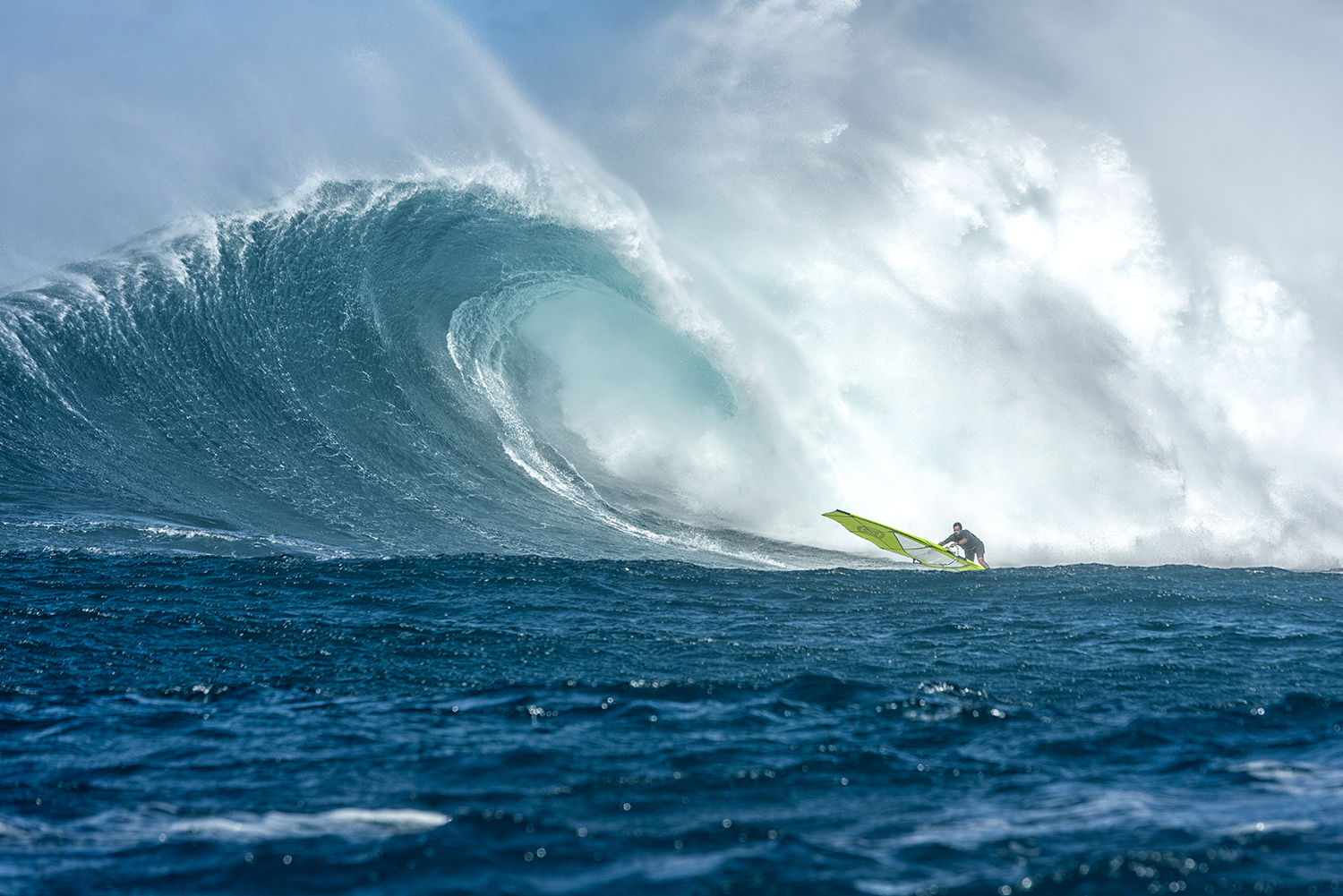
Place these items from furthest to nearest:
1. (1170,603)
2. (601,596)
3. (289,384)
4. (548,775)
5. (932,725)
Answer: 1. (289,384)
2. (1170,603)
3. (601,596)
4. (932,725)
5. (548,775)

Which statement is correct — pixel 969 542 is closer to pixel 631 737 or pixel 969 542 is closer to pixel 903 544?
pixel 903 544

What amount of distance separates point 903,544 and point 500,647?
9.41m

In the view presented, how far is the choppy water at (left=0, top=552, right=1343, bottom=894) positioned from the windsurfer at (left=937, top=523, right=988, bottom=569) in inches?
153

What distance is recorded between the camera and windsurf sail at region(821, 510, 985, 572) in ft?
50.8

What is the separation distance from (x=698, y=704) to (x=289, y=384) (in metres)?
12.6

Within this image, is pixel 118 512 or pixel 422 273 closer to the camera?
pixel 118 512

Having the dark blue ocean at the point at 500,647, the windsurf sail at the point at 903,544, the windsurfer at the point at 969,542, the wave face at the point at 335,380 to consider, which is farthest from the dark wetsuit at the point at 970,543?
the wave face at the point at 335,380

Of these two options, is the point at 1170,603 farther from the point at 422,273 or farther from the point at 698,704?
the point at 422,273

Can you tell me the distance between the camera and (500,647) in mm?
9062

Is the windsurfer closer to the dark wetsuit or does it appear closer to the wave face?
the dark wetsuit

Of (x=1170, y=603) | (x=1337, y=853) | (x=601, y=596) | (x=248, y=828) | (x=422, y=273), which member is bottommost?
(x=248, y=828)

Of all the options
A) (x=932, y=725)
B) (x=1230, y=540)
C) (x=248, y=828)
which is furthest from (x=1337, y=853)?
(x=1230, y=540)

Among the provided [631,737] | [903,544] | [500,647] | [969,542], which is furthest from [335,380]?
[631,737]

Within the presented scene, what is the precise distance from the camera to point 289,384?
17203 mm
